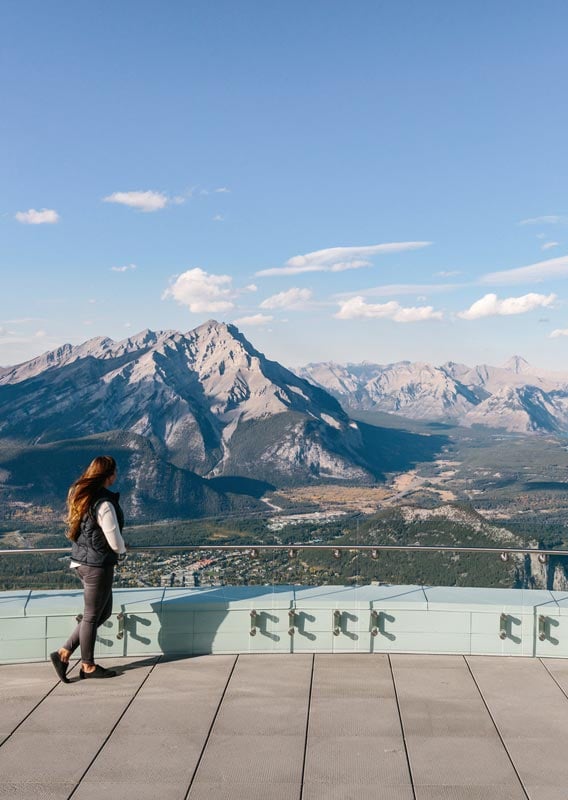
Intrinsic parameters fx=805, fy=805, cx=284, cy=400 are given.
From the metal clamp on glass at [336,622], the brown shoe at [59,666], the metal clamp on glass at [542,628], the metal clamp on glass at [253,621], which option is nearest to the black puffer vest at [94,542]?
the brown shoe at [59,666]

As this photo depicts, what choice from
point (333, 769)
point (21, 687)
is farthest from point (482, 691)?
point (21, 687)

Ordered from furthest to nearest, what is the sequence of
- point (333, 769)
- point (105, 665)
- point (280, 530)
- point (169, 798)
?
point (280, 530)
point (105, 665)
point (333, 769)
point (169, 798)

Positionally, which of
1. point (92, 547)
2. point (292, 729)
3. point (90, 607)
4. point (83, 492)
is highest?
point (83, 492)

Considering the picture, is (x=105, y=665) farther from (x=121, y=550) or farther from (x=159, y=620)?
(x=121, y=550)

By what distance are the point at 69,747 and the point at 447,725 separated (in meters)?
3.52

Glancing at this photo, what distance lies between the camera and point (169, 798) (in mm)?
6211

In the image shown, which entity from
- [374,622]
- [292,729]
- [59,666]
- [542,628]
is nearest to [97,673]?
[59,666]

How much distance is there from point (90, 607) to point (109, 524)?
1027 mm

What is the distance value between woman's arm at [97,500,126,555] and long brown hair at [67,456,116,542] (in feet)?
0.52

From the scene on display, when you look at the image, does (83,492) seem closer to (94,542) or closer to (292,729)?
(94,542)

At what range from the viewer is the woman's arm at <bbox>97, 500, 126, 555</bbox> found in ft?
28.5

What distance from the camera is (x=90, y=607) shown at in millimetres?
8938

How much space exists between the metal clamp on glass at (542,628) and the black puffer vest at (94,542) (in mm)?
5228

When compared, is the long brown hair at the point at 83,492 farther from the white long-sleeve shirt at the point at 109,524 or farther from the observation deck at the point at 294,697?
the observation deck at the point at 294,697
